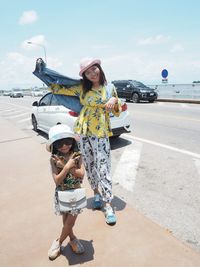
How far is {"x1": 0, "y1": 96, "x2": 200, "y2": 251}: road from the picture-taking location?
3.37 m

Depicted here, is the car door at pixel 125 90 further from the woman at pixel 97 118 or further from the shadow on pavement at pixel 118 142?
the woman at pixel 97 118

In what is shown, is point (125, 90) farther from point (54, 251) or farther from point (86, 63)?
point (54, 251)

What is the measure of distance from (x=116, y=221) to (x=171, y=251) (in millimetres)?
830

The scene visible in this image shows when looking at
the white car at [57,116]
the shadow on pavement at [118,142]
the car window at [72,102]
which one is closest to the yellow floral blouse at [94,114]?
the car window at [72,102]

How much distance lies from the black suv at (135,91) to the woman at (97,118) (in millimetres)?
16204

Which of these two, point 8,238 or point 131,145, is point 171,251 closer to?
point 8,238

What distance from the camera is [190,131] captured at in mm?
8438

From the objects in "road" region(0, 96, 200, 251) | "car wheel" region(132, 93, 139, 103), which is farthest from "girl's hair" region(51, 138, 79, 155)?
"car wheel" region(132, 93, 139, 103)

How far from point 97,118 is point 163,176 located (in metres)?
2.12

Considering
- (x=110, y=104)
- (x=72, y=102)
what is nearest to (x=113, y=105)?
(x=110, y=104)

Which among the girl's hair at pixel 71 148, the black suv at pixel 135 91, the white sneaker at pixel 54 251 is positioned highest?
the girl's hair at pixel 71 148

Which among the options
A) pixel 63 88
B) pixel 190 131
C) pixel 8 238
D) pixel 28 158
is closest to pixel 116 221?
pixel 8 238

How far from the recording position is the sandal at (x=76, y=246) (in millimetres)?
2770

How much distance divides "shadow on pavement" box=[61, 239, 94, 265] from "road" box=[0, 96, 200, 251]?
0.96 meters
